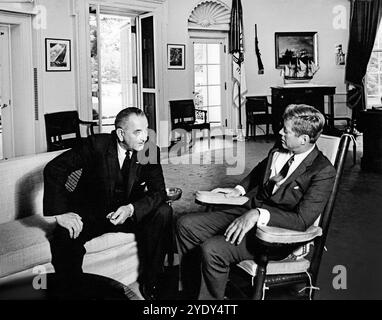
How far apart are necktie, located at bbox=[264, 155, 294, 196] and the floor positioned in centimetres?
61

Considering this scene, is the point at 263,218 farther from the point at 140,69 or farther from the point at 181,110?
the point at 140,69

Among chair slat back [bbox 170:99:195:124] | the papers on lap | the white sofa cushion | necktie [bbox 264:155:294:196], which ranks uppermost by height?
chair slat back [bbox 170:99:195:124]

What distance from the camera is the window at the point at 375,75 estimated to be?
36.5 feet

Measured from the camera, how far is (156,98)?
856cm

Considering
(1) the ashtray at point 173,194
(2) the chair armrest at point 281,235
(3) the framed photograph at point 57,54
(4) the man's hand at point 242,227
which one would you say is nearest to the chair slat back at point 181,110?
(3) the framed photograph at point 57,54

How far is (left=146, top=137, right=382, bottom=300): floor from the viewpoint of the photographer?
9.62 feet

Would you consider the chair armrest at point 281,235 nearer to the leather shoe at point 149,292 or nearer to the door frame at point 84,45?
the leather shoe at point 149,292

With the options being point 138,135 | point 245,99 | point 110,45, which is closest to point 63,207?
point 138,135

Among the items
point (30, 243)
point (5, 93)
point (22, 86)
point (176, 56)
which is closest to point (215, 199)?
point (30, 243)

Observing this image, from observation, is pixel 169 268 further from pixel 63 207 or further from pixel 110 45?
pixel 110 45

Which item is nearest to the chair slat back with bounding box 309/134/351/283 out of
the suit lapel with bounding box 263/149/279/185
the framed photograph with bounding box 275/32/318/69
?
the suit lapel with bounding box 263/149/279/185

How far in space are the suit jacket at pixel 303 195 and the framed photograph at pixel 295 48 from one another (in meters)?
8.61

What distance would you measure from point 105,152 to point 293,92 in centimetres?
782

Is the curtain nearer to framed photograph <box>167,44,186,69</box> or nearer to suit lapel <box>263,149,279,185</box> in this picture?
framed photograph <box>167,44,186,69</box>
